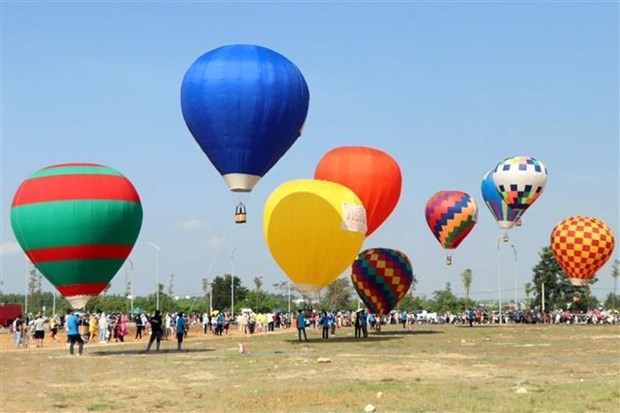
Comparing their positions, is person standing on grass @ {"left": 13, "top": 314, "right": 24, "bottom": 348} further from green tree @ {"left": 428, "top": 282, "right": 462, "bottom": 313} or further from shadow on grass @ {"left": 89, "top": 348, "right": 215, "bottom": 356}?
green tree @ {"left": 428, "top": 282, "right": 462, "bottom": 313}

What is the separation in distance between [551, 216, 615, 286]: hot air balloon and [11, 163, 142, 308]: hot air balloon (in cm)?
4325

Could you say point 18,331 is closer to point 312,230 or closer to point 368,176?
point 312,230

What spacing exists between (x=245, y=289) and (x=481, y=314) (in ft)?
186

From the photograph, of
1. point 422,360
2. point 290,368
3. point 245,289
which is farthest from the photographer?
point 245,289

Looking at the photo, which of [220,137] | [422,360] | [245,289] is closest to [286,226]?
[220,137]

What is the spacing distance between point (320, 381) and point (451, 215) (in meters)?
42.7

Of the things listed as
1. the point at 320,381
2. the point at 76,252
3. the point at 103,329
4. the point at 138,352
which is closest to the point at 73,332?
the point at 76,252

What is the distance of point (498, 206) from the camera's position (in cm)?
6744

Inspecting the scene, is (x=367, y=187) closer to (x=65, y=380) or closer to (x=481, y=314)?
(x=65, y=380)

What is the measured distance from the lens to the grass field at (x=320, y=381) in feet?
55.7

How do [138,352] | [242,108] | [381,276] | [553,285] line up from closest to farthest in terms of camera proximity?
[138,352], [242,108], [381,276], [553,285]

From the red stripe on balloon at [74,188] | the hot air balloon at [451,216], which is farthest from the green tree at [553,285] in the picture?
the red stripe on balloon at [74,188]

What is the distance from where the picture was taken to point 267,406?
1686 cm

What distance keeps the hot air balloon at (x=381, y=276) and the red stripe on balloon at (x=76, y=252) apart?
676 inches
